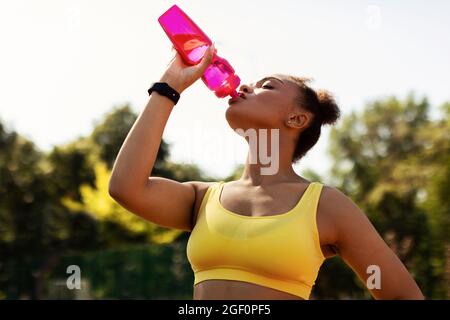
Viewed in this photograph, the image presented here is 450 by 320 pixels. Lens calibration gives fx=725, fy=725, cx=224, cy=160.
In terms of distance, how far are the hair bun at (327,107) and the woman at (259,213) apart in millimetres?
133

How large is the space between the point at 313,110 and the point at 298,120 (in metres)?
0.12

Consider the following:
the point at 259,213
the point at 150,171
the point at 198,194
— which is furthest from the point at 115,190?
the point at 259,213

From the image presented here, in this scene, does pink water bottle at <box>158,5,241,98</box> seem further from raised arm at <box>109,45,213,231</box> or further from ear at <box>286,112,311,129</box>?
ear at <box>286,112,311,129</box>

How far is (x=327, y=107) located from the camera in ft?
10.4

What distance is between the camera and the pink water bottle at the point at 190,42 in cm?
305

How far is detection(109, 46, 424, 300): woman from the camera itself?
103 inches

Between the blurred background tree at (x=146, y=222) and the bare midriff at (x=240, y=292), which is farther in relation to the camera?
the blurred background tree at (x=146, y=222)

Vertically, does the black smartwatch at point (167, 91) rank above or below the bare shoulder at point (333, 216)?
above

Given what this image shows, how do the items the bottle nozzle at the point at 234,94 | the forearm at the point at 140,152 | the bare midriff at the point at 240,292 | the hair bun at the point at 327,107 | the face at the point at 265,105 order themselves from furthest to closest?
the hair bun at the point at 327,107 → the bottle nozzle at the point at 234,94 → the face at the point at 265,105 → the forearm at the point at 140,152 → the bare midriff at the point at 240,292

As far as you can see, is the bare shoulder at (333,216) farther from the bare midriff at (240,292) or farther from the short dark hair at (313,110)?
the short dark hair at (313,110)

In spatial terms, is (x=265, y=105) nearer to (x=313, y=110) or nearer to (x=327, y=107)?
(x=313, y=110)

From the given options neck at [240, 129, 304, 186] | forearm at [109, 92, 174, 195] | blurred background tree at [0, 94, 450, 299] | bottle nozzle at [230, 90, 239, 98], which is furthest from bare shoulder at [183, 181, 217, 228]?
blurred background tree at [0, 94, 450, 299]

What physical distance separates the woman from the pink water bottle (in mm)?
79

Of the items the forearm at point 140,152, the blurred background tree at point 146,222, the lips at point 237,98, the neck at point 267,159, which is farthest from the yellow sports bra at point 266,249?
the blurred background tree at point 146,222
